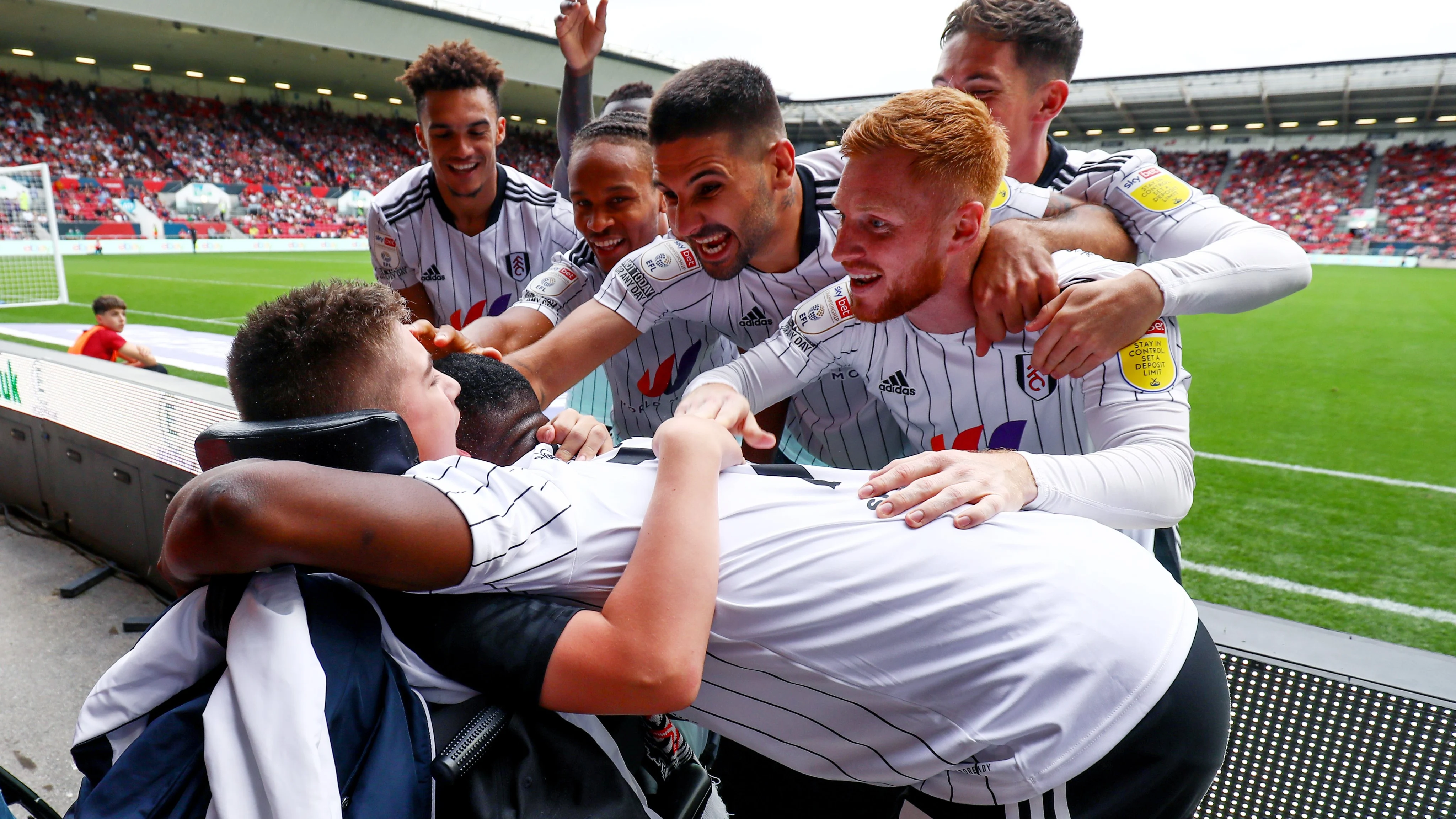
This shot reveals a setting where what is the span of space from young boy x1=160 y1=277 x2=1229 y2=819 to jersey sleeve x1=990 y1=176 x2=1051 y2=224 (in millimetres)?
1248

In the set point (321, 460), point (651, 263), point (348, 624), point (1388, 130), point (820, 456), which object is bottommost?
point (820, 456)

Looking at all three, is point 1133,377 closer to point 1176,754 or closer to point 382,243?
point 1176,754

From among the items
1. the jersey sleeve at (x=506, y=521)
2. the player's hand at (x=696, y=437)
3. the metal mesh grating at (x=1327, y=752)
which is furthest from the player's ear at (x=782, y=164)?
the metal mesh grating at (x=1327, y=752)

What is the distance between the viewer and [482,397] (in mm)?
1799

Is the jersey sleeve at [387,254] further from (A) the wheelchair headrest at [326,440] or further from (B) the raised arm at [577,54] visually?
(A) the wheelchair headrest at [326,440]

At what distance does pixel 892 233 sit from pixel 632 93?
2864 mm

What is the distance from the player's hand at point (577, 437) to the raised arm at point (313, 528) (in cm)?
83

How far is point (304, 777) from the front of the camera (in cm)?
92

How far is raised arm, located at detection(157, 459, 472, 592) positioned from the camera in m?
1.00

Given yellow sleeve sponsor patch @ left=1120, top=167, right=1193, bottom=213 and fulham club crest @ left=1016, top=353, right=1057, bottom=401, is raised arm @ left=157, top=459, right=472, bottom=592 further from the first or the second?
yellow sleeve sponsor patch @ left=1120, top=167, right=1193, bottom=213

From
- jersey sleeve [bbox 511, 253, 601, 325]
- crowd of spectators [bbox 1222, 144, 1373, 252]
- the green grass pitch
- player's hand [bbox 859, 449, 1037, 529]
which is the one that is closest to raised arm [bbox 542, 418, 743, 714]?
player's hand [bbox 859, 449, 1037, 529]

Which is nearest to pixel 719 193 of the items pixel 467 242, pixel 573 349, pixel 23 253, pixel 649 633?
pixel 573 349

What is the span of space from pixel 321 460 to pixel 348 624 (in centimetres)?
23

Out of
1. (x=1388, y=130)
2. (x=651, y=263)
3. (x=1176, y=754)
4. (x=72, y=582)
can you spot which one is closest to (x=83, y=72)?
(x=72, y=582)
